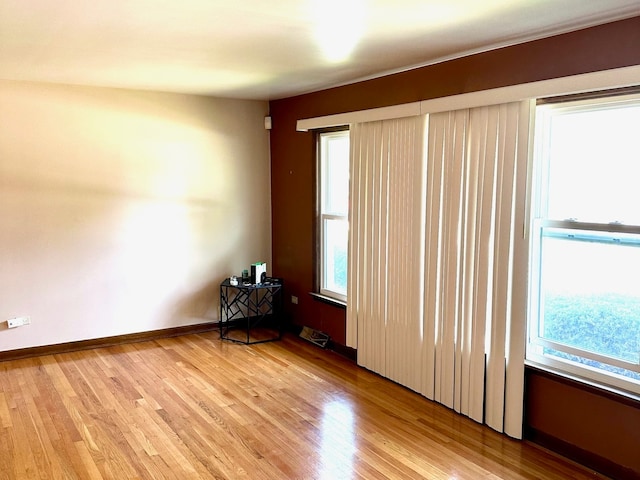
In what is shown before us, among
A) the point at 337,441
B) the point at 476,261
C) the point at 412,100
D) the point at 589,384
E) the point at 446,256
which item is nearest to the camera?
the point at 589,384

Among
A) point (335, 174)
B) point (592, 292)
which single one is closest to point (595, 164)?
point (592, 292)

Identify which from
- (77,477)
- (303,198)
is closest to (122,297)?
(303,198)

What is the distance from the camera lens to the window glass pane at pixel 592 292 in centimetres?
289

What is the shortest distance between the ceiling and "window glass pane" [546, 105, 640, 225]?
0.50m

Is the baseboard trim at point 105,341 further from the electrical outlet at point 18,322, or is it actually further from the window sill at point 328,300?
the window sill at point 328,300

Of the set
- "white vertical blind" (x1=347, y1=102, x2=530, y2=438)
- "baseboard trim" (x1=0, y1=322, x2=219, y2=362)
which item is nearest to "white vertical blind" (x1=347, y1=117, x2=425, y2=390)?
"white vertical blind" (x1=347, y1=102, x2=530, y2=438)

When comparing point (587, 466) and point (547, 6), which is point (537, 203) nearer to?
point (547, 6)

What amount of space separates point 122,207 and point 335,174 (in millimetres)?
1955

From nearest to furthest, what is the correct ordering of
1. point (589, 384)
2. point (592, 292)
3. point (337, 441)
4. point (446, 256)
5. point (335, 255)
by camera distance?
point (589, 384), point (592, 292), point (337, 441), point (446, 256), point (335, 255)

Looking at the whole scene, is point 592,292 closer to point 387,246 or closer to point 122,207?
point 387,246

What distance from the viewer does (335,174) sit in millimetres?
5016

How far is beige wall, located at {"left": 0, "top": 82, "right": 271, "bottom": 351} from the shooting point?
15.2 ft

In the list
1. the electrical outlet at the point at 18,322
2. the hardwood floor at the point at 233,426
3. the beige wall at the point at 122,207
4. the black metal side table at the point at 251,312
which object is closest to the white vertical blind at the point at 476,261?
the hardwood floor at the point at 233,426

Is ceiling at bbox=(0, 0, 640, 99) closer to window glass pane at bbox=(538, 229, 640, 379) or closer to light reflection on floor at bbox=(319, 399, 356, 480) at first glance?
window glass pane at bbox=(538, 229, 640, 379)
